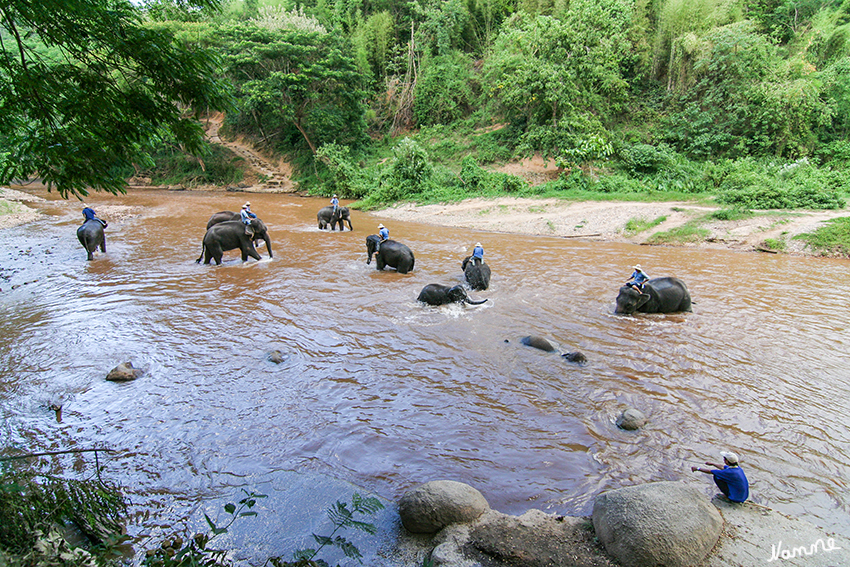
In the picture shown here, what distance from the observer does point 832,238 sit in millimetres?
13531

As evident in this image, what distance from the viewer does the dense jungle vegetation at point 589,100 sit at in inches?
828

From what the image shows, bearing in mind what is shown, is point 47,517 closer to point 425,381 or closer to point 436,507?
point 436,507

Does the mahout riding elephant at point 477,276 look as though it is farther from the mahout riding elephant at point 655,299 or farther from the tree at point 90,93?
the tree at point 90,93

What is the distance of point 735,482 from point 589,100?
2454cm

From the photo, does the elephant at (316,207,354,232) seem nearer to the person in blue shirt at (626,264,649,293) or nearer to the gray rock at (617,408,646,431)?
the person in blue shirt at (626,264,649,293)

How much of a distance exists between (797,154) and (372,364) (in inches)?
998

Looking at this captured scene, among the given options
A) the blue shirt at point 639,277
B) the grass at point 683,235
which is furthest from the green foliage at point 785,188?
the blue shirt at point 639,277

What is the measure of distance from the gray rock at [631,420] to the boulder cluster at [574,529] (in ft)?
4.58

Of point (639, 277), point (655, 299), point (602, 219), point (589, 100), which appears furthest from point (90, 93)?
point (589, 100)

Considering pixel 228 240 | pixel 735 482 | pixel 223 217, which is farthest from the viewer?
pixel 223 217

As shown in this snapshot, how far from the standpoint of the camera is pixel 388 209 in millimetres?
24266

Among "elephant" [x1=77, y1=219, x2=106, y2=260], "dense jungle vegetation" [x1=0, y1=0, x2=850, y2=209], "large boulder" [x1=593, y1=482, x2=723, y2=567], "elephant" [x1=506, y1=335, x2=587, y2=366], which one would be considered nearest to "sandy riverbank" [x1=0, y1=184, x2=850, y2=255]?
"dense jungle vegetation" [x1=0, y1=0, x2=850, y2=209]

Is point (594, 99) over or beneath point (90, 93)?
over

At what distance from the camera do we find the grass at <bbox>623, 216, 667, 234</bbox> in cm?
1661
